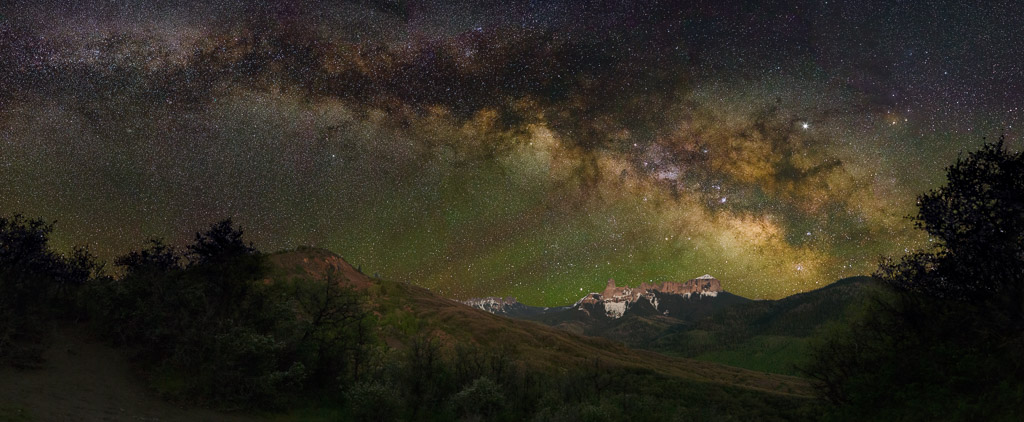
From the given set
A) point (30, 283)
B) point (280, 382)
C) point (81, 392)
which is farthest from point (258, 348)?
point (30, 283)

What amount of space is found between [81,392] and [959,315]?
55918 millimetres

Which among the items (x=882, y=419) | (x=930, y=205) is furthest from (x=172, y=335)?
(x=930, y=205)

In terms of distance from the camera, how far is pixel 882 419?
29609 millimetres

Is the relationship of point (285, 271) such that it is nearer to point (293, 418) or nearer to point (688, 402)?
point (293, 418)

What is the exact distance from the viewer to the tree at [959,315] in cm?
2392

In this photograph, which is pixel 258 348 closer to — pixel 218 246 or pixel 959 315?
pixel 218 246

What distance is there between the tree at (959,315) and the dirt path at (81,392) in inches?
1747

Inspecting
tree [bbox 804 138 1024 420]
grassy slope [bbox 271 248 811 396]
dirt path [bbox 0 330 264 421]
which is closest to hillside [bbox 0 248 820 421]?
dirt path [bbox 0 330 264 421]

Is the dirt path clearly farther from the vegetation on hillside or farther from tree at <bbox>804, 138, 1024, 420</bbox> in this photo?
tree at <bbox>804, 138, 1024, 420</bbox>

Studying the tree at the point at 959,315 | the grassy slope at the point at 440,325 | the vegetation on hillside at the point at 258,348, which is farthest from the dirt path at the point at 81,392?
the grassy slope at the point at 440,325

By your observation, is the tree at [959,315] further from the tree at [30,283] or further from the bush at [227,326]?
the tree at [30,283]

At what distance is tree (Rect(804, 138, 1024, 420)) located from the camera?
23922mm

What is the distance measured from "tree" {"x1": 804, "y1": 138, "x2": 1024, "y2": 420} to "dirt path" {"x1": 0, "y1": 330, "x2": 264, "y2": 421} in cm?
4437

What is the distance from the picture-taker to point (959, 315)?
89.8 feet
